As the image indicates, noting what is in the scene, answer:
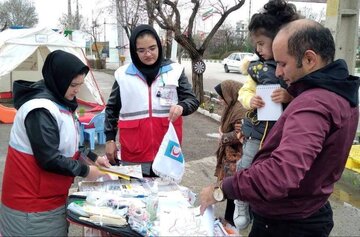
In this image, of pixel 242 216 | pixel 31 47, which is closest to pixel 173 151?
pixel 242 216

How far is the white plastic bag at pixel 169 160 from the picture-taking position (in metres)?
2.40

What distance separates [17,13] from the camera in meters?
43.6

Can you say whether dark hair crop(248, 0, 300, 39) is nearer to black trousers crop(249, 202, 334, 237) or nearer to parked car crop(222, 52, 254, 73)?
black trousers crop(249, 202, 334, 237)

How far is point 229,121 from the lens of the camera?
144 inches

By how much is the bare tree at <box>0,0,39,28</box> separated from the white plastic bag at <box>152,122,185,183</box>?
44.3 m

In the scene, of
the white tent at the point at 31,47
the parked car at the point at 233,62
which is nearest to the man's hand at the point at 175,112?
the white tent at the point at 31,47

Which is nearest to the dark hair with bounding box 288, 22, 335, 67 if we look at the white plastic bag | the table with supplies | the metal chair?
the table with supplies

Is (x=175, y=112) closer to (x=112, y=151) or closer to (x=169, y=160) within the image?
(x=169, y=160)

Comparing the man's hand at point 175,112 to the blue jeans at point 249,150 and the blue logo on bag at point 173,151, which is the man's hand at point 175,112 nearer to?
the blue logo on bag at point 173,151

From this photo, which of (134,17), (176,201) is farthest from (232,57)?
(176,201)

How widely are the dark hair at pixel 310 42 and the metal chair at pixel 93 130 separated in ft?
18.8

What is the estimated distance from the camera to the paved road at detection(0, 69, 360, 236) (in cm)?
393

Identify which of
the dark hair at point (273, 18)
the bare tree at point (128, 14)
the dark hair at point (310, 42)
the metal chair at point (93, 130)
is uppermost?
the bare tree at point (128, 14)

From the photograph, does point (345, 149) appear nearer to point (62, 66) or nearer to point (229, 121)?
point (62, 66)
